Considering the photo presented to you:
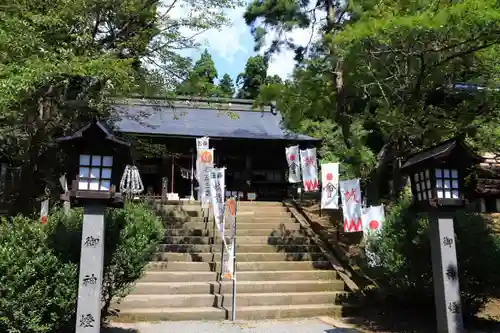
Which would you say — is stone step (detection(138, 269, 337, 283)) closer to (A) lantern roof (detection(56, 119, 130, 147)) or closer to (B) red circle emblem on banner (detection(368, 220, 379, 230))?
(B) red circle emblem on banner (detection(368, 220, 379, 230))

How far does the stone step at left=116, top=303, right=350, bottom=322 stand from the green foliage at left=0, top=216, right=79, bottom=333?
227 centimetres

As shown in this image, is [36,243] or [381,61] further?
[381,61]

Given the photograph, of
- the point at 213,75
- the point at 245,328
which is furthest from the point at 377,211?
the point at 213,75

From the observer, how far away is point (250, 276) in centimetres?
982

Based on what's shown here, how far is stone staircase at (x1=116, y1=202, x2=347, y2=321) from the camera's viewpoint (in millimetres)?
8414

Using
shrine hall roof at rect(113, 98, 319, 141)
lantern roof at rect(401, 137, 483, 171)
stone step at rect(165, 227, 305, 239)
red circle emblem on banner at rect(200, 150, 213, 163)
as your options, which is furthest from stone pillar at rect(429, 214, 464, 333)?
shrine hall roof at rect(113, 98, 319, 141)

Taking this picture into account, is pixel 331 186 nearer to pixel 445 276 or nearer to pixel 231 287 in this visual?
pixel 231 287

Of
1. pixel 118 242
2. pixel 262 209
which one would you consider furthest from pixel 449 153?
pixel 262 209

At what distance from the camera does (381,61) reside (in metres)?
9.42

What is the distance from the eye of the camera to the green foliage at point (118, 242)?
20.0 ft

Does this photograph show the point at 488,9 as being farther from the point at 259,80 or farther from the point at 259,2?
the point at 259,80

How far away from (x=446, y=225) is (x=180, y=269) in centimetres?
598

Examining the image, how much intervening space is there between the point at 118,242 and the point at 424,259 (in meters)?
5.16

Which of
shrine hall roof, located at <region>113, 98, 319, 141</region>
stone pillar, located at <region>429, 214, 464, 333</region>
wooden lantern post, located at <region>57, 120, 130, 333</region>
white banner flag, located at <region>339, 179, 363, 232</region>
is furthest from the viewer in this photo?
shrine hall roof, located at <region>113, 98, 319, 141</region>
